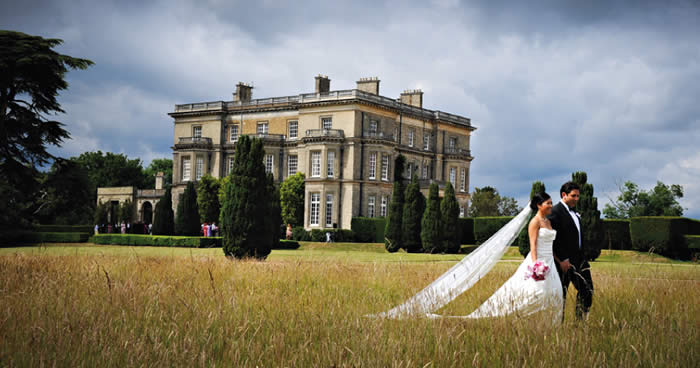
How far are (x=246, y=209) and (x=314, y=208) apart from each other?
3082cm

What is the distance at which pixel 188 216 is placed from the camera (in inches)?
1620

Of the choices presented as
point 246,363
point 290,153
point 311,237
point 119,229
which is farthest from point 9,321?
point 119,229

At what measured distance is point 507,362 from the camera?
184 inches

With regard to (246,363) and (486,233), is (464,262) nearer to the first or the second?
(246,363)

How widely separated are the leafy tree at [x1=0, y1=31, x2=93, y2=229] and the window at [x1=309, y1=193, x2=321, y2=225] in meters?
25.6

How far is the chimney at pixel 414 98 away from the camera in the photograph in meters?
57.4

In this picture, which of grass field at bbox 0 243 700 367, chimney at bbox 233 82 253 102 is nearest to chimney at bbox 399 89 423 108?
chimney at bbox 233 82 253 102

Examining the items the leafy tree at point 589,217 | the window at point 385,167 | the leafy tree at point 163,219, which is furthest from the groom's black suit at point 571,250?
the window at point 385,167

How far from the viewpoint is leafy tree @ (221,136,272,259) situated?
18984 mm

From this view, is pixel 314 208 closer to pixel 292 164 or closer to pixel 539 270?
pixel 292 164

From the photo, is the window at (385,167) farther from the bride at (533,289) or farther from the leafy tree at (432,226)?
the bride at (533,289)

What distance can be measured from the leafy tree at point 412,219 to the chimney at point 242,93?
28.8 m

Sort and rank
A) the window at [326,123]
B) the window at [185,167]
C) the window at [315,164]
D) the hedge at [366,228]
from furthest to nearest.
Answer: the window at [185,167] < the window at [326,123] < the window at [315,164] < the hedge at [366,228]

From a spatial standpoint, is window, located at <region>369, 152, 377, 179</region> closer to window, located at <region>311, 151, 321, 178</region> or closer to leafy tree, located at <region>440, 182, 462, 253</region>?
window, located at <region>311, 151, 321, 178</region>
